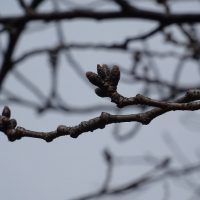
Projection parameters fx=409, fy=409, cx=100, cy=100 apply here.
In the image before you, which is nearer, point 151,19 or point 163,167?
point 151,19

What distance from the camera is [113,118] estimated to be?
47.0 inches

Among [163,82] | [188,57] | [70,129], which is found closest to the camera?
[70,129]

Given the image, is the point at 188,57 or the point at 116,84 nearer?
the point at 116,84

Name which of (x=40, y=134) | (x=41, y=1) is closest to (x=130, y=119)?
(x=40, y=134)

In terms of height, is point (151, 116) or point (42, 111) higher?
point (42, 111)

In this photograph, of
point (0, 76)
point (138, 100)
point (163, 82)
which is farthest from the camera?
point (163, 82)

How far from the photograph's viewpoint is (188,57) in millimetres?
4312

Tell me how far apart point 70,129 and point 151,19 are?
1.79 m

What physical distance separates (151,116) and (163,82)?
2.89 m

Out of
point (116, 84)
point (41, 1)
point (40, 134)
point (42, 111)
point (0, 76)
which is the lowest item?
point (40, 134)

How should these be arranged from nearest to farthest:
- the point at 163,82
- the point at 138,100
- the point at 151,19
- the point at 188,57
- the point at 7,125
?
the point at 138,100, the point at 7,125, the point at 151,19, the point at 163,82, the point at 188,57

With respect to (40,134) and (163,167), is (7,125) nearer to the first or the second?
(40,134)

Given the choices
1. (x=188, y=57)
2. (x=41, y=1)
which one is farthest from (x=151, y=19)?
(x=188, y=57)

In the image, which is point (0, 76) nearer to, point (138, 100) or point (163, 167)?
point (163, 167)
